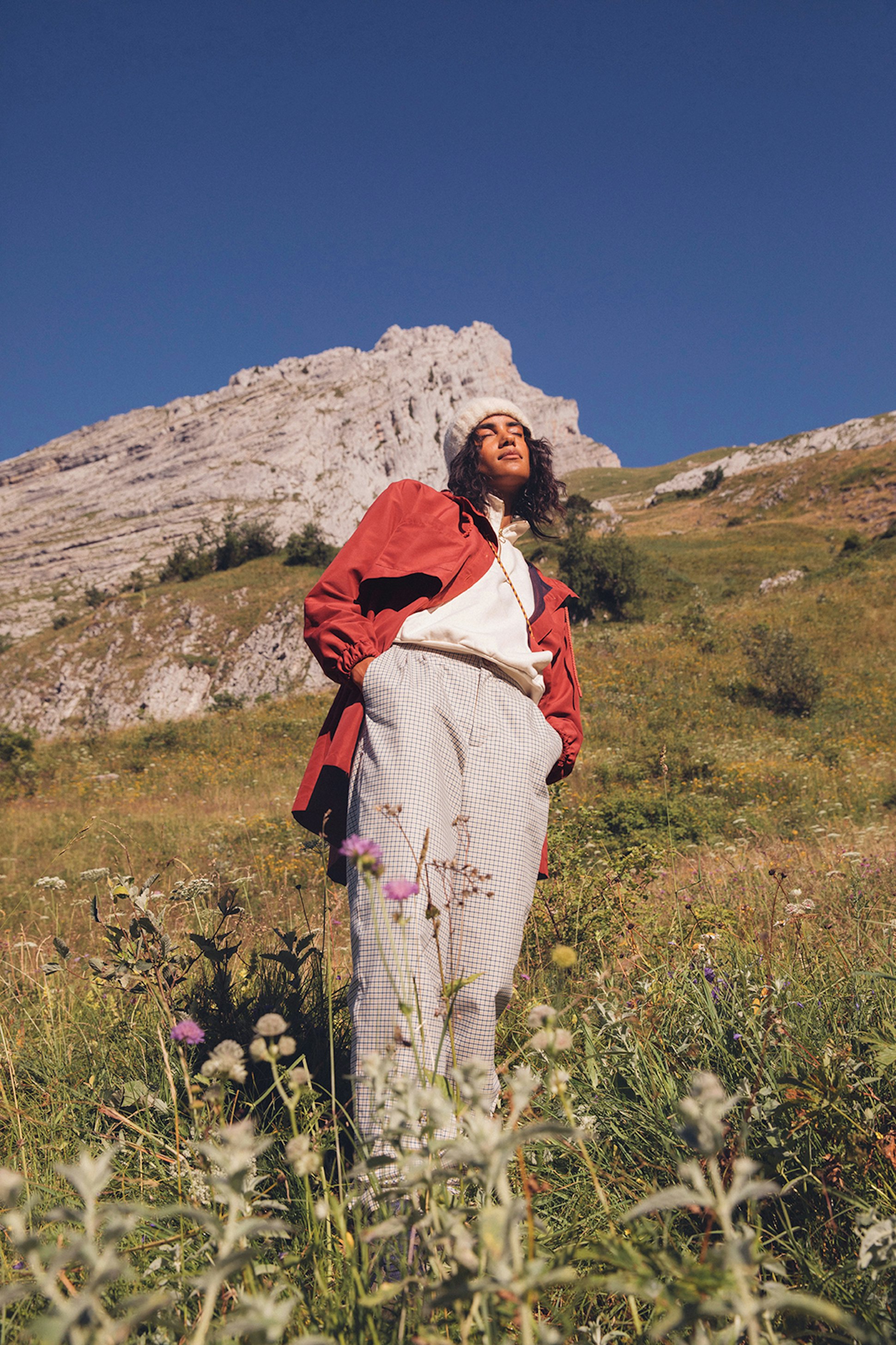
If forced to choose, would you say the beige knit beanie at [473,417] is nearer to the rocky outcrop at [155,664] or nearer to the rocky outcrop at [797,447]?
the rocky outcrop at [155,664]

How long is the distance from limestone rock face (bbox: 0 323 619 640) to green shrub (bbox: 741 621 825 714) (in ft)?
174

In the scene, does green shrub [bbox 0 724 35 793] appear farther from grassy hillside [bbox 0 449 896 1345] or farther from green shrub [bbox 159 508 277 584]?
green shrub [bbox 159 508 277 584]

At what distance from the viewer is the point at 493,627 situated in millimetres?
2215

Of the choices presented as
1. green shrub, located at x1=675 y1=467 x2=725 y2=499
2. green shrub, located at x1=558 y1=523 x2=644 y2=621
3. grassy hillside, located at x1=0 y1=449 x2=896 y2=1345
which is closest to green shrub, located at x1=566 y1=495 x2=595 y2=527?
green shrub, located at x1=558 y1=523 x2=644 y2=621

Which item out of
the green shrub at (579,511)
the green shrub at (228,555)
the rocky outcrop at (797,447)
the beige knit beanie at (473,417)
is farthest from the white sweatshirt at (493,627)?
the rocky outcrop at (797,447)

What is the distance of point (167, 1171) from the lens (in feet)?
5.24

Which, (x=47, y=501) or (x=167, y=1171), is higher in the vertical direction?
(x=47, y=501)

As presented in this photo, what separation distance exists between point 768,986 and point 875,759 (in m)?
9.27

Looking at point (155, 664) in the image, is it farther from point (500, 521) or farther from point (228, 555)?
point (500, 521)

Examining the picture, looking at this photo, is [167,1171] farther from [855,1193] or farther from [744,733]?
[744,733]

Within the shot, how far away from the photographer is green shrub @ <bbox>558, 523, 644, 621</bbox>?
26.1 meters

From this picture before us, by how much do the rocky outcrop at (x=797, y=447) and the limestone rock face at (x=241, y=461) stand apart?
26.7m

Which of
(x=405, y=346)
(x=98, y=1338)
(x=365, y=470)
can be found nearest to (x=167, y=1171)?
(x=98, y=1338)

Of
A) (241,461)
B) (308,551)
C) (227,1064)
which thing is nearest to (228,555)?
(308,551)
